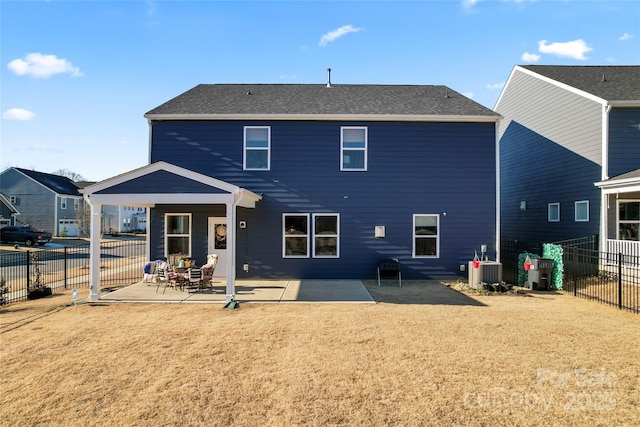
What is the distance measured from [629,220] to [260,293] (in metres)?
12.7

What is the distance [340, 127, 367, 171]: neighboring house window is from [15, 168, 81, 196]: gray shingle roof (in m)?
38.1

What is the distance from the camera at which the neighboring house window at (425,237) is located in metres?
11.9

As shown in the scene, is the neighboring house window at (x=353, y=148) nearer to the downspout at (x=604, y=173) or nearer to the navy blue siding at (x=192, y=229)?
the navy blue siding at (x=192, y=229)

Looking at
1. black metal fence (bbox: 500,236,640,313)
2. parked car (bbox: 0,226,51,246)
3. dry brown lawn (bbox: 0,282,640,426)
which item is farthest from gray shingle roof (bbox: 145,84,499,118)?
parked car (bbox: 0,226,51,246)

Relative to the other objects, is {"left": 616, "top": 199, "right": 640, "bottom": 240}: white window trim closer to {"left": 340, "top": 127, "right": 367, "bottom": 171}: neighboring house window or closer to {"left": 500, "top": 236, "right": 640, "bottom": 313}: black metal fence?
{"left": 500, "top": 236, "right": 640, "bottom": 313}: black metal fence

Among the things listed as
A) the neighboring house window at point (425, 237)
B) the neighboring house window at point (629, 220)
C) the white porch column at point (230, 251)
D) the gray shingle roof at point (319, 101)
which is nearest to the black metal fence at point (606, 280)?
the neighboring house window at point (629, 220)

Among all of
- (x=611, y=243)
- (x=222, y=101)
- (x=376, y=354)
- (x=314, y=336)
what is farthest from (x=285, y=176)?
(x=611, y=243)

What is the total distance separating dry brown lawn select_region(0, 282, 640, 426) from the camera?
3693mm

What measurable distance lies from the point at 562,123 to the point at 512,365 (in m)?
12.8

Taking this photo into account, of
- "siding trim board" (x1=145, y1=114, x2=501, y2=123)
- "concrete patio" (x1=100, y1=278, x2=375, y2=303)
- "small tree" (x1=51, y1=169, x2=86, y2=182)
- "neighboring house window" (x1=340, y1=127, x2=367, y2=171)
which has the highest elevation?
"small tree" (x1=51, y1=169, x2=86, y2=182)

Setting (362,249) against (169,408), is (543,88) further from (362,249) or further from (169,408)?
(169,408)

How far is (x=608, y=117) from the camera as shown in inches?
474

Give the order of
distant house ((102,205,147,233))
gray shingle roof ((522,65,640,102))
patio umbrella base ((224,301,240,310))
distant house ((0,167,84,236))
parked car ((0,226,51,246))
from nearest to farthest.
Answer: patio umbrella base ((224,301,240,310))
gray shingle roof ((522,65,640,102))
parked car ((0,226,51,246))
distant house ((0,167,84,236))
distant house ((102,205,147,233))

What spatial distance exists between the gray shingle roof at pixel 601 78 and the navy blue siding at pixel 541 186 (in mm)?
2275
